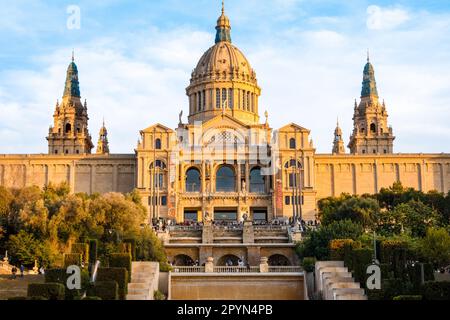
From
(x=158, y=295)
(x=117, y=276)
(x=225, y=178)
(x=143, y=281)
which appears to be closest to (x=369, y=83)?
(x=225, y=178)

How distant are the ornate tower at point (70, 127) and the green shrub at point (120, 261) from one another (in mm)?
68365

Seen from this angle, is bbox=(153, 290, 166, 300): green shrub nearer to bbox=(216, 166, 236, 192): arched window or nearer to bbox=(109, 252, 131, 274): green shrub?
bbox=(109, 252, 131, 274): green shrub

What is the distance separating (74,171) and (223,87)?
76.1 feet

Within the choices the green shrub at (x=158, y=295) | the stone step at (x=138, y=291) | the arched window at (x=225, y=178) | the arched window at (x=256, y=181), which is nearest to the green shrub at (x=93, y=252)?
the green shrub at (x=158, y=295)

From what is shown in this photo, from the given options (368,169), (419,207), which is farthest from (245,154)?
(419,207)

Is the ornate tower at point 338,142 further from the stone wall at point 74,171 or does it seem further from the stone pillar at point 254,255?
the stone pillar at point 254,255

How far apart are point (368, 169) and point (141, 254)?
2029 inches

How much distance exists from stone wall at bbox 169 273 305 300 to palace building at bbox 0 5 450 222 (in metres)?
38.8

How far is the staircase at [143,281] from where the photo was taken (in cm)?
4329

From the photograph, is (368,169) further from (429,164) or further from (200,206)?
(200,206)

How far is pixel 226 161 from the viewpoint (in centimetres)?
9788

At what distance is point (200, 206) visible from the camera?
94.1 metres

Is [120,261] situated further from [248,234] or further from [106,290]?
[248,234]
